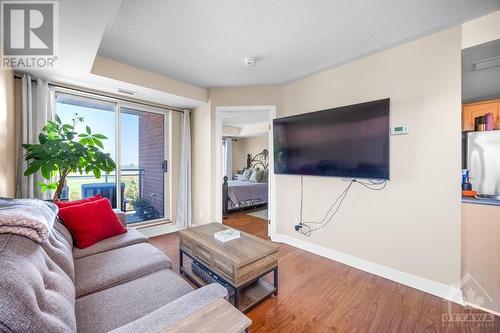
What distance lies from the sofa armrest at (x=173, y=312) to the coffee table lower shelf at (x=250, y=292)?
2.06 feet

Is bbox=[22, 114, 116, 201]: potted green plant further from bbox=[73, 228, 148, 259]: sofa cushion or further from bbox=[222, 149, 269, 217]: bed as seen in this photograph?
bbox=[222, 149, 269, 217]: bed

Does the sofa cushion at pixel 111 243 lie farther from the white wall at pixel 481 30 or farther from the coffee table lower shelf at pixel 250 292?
the white wall at pixel 481 30

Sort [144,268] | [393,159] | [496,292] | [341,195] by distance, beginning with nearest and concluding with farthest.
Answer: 1. [144,268]
2. [496,292]
3. [393,159]
4. [341,195]

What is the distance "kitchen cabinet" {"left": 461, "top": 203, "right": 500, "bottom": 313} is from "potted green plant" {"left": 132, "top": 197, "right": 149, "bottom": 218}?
13.3 ft

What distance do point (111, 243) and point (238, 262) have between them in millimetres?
1146

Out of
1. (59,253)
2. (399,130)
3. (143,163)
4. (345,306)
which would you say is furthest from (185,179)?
(399,130)

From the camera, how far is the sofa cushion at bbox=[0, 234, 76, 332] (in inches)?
23.0

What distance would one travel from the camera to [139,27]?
5.86 feet

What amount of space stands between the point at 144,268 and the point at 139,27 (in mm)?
2002

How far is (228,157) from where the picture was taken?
7430 mm

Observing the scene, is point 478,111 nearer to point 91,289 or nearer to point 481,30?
point 481,30

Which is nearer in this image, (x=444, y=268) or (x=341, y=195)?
(x=444, y=268)

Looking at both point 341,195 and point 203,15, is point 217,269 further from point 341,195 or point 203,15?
point 203,15

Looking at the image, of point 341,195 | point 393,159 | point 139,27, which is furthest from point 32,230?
point 393,159
